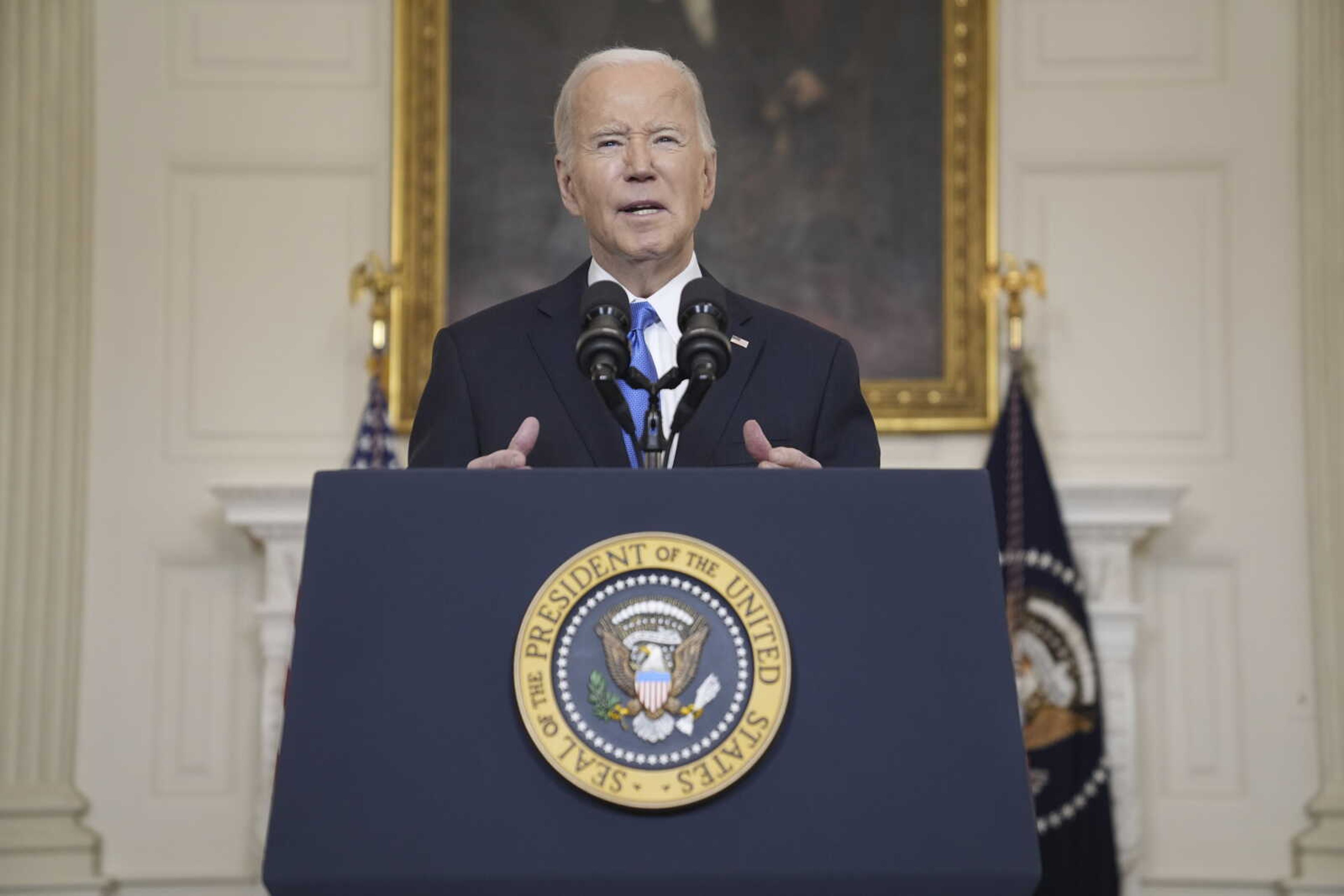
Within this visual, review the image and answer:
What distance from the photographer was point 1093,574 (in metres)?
5.72

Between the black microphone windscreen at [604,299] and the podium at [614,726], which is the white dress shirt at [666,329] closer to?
the black microphone windscreen at [604,299]

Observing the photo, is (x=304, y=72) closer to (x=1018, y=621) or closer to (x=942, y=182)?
(x=942, y=182)

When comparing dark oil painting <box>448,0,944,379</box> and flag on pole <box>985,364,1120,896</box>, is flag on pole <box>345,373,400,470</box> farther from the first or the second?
flag on pole <box>985,364,1120,896</box>

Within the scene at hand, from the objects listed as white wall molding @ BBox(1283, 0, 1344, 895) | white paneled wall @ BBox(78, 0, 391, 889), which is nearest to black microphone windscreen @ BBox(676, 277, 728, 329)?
white paneled wall @ BBox(78, 0, 391, 889)

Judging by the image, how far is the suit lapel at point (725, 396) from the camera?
7.72 ft

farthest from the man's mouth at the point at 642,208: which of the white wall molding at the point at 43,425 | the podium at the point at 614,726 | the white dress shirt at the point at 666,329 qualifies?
the white wall molding at the point at 43,425

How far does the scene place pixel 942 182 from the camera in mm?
6133

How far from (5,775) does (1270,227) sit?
4.95m

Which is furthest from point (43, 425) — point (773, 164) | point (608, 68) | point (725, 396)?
point (725, 396)

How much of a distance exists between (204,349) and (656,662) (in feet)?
15.7

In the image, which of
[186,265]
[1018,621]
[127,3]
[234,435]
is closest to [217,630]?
[234,435]

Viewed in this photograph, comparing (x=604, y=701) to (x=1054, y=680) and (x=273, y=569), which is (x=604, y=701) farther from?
(x=273, y=569)

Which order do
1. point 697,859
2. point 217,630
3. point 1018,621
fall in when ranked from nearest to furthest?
1. point 697,859
2. point 1018,621
3. point 217,630

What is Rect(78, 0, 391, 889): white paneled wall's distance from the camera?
19.6ft
